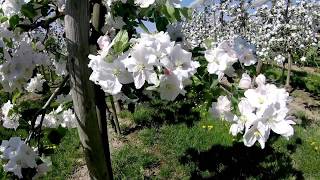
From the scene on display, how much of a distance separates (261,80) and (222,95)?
27 centimetres

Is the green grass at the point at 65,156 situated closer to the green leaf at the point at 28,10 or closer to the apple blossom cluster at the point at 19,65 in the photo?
the apple blossom cluster at the point at 19,65

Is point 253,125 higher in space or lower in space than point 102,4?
lower

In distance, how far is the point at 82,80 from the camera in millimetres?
2059

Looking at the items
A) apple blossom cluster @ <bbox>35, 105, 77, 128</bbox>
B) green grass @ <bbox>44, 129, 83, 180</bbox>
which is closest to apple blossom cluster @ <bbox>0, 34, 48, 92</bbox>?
apple blossom cluster @ <bbox>35, 105, 77, 128</bbox>

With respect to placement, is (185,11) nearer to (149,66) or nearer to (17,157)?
(149,66)

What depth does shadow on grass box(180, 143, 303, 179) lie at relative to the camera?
5.42 meters

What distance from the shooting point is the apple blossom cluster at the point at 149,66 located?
1.53 meters

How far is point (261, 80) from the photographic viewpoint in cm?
173

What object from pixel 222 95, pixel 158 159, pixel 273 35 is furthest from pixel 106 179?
pixel 273 35

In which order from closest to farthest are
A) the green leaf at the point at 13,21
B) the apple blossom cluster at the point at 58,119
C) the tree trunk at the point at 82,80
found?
1. the tree trunk at the point at 82,80
2. the green leaf at the point at 13,21
3. the apple blossom cluster at the point at 58,119

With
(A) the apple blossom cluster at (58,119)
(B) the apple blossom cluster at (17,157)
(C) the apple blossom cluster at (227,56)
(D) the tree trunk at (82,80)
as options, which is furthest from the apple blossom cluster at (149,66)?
(A) the apple blossom cluster at (58,119)

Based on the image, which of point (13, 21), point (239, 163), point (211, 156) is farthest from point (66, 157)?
point (13, 21)

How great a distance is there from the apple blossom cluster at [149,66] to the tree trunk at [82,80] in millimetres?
409

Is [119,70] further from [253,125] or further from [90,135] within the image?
[90,135]
